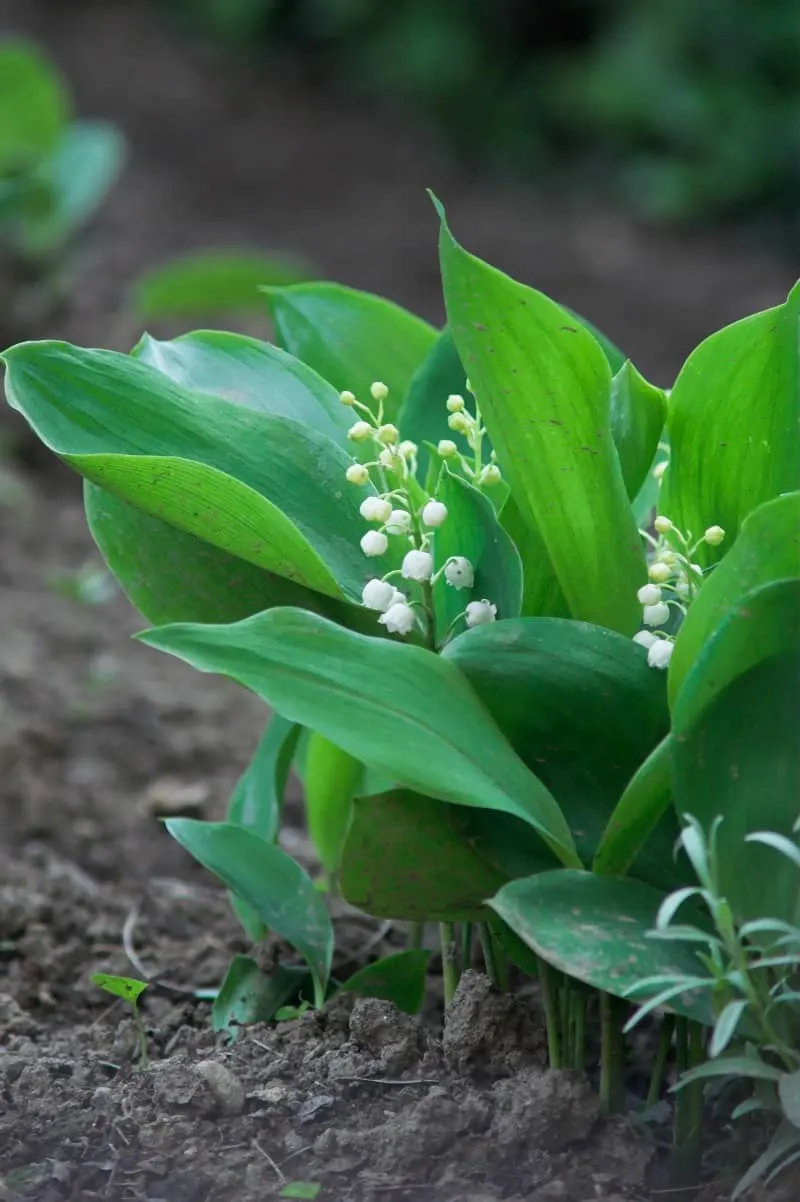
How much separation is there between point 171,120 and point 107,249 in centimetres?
124

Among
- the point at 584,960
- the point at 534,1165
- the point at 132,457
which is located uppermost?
the point at 132,457

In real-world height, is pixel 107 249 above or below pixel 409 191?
below

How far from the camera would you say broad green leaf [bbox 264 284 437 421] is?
126 cm

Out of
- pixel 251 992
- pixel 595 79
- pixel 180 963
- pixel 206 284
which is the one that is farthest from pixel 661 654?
pixel 595 79

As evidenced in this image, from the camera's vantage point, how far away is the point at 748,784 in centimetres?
96

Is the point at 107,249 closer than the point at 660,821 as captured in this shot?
No

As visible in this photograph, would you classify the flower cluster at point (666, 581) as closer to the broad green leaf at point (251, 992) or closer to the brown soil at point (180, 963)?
the brown soil at point (180, 963)

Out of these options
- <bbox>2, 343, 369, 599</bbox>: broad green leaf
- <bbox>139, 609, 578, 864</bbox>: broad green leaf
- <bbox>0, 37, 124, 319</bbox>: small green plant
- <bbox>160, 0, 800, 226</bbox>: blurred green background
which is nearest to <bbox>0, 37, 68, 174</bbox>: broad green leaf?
<bbox>0, 37, 124, 319</bbox>: small green plant

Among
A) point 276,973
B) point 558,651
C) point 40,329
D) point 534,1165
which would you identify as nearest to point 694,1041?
point 534,1165

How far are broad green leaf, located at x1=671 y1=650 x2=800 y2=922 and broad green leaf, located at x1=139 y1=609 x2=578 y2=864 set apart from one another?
10 cm

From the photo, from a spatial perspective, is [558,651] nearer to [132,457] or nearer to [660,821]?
[660,821]

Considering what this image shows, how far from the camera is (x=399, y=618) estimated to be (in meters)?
1.03

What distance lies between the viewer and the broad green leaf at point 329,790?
4.16 ft

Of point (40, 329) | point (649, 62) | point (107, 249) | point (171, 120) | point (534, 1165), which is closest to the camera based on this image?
point (534, 1165)
